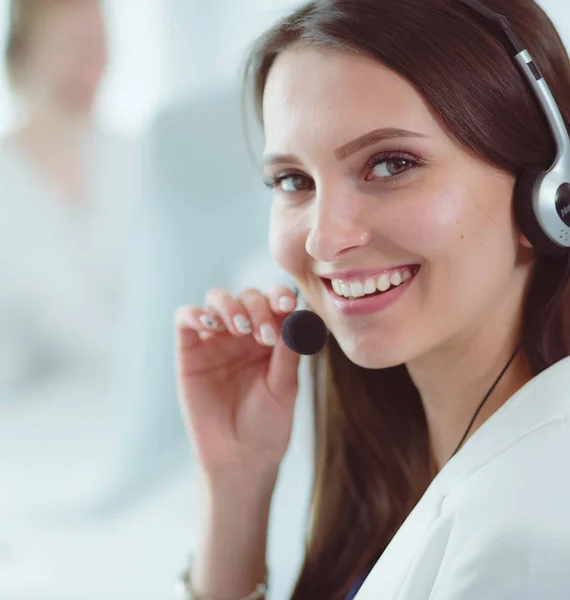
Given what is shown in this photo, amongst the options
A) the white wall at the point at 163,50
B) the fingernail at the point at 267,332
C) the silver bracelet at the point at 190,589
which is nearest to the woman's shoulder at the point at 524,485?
the fingernail at the point at 267,332

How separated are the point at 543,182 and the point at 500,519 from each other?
0.35m

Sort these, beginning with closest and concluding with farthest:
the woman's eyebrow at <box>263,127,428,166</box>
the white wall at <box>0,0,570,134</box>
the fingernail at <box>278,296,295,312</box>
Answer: the woman's eyebrow at <box>263,127,428,166</box> < the fingernail at <box>278,296,295,312</box> < the white wall at <box>0,0,570,134</box>

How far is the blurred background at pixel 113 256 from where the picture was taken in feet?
4.74

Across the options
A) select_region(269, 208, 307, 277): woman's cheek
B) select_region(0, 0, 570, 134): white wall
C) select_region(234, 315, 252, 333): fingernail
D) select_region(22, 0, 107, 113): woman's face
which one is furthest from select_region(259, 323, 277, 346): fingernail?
select_region(22, 0, 107, 113): woman's face

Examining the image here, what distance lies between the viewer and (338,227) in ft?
2.60

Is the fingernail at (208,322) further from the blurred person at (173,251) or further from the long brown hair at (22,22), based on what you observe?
the long brown hair at (22,22)

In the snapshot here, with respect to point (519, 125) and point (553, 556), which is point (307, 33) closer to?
point (519, 125)

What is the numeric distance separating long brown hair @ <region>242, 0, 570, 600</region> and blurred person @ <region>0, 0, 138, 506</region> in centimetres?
58

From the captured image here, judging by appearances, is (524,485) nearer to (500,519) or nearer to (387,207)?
(500,519)

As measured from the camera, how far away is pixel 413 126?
767 mm

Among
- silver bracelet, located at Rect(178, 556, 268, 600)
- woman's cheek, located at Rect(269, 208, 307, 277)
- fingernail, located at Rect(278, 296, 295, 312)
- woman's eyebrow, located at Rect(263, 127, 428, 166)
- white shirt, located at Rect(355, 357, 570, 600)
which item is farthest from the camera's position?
silver bracelet, located at Rect(178, 556, 268, 600)

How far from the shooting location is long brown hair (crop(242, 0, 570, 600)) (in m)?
0.77

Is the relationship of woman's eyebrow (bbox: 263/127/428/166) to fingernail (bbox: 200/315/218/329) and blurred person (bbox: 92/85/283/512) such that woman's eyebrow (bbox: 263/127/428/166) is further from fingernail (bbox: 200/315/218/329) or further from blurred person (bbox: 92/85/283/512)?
blurred person (bbox: 92/85/283/512)

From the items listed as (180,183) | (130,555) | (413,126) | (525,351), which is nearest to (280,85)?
(413,126)
